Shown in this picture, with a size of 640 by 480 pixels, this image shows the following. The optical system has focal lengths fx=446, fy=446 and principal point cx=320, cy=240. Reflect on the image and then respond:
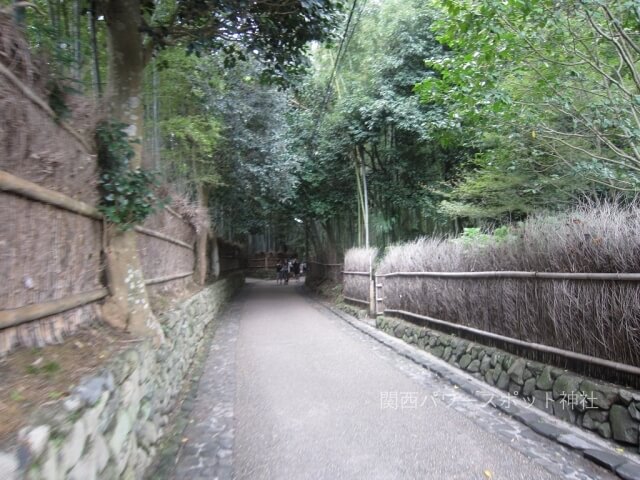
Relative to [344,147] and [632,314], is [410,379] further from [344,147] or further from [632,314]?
[344,147]

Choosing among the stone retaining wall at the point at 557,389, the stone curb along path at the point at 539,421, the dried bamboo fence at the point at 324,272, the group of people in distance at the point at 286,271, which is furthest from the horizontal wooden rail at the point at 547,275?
the group of people in distance at the point at 286,271

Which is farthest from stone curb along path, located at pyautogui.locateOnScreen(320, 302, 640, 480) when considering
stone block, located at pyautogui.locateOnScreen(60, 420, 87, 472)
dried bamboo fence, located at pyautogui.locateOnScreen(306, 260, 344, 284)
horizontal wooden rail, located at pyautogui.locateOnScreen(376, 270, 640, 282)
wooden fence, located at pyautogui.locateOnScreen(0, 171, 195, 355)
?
dried bamboo fence, located at pyautogui.locateOnScreen(306, 260, 344, 284)

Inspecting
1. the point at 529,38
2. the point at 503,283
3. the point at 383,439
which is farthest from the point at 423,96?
the point at 383,439

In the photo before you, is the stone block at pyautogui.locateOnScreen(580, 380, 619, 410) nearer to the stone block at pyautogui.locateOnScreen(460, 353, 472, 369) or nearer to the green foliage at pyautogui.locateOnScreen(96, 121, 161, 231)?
the stone block at pyautogui.locateOnScreen(460, 353, 472, 369)

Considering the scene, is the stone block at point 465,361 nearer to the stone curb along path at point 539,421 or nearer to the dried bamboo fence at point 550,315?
the stone curb along path at point 539,421

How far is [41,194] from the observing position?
8.95 feet

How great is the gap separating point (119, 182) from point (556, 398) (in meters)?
4.39

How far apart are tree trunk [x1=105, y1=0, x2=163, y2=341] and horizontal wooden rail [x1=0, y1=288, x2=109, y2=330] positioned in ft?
1.24

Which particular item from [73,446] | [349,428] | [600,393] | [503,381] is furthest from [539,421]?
[73,446]

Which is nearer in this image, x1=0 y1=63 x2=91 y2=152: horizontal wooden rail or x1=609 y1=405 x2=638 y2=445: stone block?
x1=0 y1=63 x2=91 y2=152: horizontal wooden rail

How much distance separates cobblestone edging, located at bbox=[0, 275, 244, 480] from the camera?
1.68 m

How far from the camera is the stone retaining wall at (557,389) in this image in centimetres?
340

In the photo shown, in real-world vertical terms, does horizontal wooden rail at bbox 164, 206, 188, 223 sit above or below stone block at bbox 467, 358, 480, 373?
above

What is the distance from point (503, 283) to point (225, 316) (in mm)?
8074
